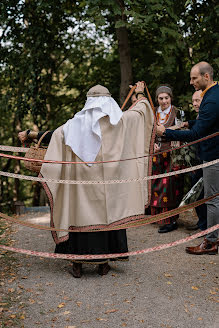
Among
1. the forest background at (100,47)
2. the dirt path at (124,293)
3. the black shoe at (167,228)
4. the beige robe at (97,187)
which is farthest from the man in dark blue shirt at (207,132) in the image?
the forest background at (100,47)

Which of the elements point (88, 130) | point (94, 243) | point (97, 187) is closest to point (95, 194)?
point (97, 187)

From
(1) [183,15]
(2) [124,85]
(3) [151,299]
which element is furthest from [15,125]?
(3) [151,299]

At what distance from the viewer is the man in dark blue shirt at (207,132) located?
408 cm

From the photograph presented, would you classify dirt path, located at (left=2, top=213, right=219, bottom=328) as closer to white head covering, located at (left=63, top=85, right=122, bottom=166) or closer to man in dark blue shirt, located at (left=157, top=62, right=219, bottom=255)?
man in dark blue shirt, located at (left=157, top=62, right=219, bottom=255)

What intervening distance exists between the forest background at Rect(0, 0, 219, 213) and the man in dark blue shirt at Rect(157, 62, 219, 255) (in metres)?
2.05

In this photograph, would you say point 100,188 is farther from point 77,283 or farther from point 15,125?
point 15,125

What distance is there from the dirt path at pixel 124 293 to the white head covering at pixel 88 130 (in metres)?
1.28

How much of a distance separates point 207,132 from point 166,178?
1892 millimetres

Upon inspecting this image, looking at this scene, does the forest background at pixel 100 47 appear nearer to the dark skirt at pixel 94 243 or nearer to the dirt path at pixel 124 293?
the dark skirt at pixel 94 243

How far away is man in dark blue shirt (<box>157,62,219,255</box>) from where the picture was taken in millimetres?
4078

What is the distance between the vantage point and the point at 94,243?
4.19 meters

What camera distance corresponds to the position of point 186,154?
5.82 meters

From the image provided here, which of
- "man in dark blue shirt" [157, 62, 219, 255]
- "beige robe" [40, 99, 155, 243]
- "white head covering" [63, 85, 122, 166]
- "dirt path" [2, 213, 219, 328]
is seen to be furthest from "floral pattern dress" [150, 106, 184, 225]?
"white head covering" [63, 85, 122, 166]

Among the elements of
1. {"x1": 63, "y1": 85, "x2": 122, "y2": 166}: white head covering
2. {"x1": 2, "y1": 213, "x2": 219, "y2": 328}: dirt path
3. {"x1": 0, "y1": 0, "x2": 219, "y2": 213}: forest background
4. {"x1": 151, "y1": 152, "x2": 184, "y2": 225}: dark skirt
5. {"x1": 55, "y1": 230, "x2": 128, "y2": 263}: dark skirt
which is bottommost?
{"x1": 2, "y1": 213, "x2": 219, "y2": 328}: dirt path
